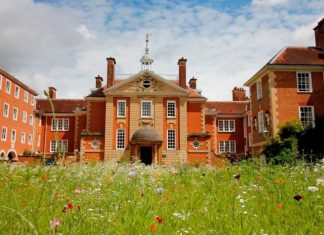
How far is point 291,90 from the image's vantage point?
28.3 meters

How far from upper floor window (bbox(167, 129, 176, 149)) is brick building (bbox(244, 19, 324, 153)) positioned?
1082cm

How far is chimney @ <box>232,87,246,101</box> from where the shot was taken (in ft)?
183

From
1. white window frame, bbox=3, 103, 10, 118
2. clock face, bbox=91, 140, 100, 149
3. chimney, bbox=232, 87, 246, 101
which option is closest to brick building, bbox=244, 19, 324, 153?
clock face, bbox=91, 140, 100, 149

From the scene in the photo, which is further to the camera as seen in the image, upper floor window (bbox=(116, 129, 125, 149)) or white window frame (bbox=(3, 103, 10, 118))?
white window frame (bbox=(3, 103, 10, 118))

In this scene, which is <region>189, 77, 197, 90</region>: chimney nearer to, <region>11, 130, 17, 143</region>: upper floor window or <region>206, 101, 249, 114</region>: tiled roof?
<region>206, 101, 249, 114</region>: tiled roof

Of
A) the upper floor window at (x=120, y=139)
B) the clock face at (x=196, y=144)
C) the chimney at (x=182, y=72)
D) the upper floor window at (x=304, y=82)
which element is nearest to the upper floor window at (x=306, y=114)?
the upper floor window at (x=304, y=82)

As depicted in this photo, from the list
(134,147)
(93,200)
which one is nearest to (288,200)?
(93,200)

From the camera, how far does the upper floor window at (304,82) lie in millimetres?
28484

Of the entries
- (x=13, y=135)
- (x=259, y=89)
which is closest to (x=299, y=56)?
(x=259, y=89)

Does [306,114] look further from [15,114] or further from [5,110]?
[15,114]

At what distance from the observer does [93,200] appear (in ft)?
17.1

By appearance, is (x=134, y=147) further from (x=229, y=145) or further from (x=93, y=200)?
(x=93, y=200)

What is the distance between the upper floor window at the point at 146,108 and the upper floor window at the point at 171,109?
224 cm

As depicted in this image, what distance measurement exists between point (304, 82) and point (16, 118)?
121ft
